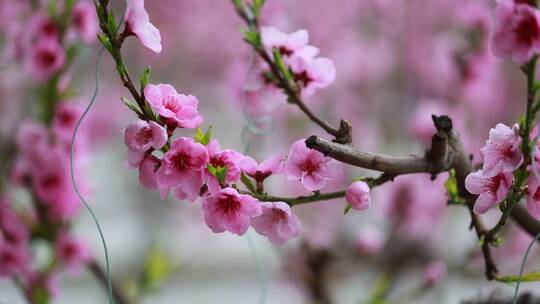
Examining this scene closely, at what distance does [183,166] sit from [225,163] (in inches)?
1.3

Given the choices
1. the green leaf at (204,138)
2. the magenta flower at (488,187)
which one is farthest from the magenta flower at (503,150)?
the green leaf at (204,138)

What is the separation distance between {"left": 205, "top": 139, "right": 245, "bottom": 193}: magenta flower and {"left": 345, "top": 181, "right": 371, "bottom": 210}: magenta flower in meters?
0.10

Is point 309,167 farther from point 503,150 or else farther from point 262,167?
point 503,150

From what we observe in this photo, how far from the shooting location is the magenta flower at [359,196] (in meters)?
0.57

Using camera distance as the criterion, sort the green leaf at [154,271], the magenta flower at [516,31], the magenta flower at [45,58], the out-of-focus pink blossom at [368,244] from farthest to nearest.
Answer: the out-of-focus pink blossom at [368,244], the green leaf at [154,271], the magenta flower at [45,58], the magenta flower at [516,31]

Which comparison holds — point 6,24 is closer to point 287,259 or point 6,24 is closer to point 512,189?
point 287,259

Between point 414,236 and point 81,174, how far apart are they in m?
0.93

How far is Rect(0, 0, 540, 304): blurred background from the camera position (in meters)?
1.19

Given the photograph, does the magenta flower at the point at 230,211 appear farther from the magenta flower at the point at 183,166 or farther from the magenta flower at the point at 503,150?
the magenta flower at the point at 503,150

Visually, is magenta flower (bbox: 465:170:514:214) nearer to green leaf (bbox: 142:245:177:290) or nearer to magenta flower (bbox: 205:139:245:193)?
magenta flower (bbox: 205:139:245:193)

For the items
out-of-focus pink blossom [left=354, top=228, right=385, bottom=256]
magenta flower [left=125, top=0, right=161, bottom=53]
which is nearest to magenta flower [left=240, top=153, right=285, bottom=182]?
magenta flower [left=125, top=0, right=161, bottom=53]

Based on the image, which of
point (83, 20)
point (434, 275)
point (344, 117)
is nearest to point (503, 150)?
point (434, 275)

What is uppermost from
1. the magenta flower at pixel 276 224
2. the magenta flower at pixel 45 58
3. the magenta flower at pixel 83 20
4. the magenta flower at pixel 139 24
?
the magenta flower at pixel 83 20

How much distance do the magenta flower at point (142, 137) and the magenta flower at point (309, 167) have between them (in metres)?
0.11
